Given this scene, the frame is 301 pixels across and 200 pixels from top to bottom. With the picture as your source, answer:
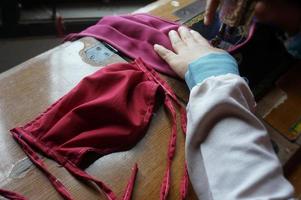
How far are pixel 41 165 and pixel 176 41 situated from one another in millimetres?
380

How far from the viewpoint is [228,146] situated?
53 cm

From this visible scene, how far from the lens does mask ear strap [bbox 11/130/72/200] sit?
0.54 metres

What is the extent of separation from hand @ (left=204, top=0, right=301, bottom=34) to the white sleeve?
0.12 m

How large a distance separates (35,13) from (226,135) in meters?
0.89

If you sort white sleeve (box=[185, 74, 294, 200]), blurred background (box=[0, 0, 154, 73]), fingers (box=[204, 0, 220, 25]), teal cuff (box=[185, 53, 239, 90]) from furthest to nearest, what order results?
blurred background (box=[0, 0, 154, 73]) < fingers (box=[204, 0, 220, 25]) < teal cuff (box=[185, 53, 239, 90]) < white sleeve (box=[185, 74, 294, 200])

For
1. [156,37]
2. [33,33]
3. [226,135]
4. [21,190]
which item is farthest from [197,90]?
[33,33]

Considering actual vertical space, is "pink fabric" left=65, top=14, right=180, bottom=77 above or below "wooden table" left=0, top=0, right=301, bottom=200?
above

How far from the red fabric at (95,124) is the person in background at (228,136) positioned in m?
0.06

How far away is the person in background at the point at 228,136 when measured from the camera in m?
0.51

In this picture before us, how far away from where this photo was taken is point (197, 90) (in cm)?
61

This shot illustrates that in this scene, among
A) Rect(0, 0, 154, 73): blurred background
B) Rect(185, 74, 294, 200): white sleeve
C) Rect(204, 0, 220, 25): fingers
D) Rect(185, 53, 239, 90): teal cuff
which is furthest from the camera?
Rect(0, 0, 154, 73): blurred background

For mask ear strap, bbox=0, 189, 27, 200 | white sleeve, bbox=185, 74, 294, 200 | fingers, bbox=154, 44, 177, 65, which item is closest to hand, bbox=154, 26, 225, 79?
fingers, bbox=154, 44, 177, 65

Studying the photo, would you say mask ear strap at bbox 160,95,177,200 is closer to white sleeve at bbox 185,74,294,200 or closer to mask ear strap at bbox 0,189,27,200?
white sleeve at bbox 185,74,294,200

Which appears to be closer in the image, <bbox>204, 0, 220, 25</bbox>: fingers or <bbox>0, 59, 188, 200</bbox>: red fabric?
<bbox>0, 59, 188, 200</bbox>: red fabric
